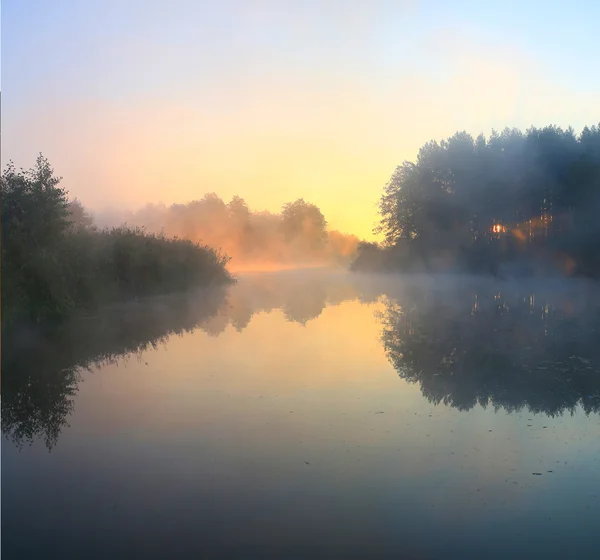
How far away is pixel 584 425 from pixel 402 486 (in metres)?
3.66

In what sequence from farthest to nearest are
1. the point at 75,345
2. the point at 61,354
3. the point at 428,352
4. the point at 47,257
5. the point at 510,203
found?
the point at 510,203 < the point at 47,257 < the point at 75,345 < the point at 61,354 < the point at 428,352

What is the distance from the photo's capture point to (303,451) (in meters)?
7.00

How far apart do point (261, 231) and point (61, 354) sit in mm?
84054

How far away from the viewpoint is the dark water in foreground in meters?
4.98

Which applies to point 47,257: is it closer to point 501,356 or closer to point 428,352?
point 428,352

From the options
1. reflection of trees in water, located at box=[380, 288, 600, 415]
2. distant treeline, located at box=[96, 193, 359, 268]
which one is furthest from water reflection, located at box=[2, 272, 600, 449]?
distant treeline, located at box=[96, 193, 359, 268]

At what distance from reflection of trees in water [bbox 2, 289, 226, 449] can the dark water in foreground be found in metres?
0.08

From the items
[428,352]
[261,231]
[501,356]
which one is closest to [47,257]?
[428,352]

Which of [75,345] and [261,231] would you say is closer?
[75,345]

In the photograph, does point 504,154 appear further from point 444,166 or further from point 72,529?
point 72,529

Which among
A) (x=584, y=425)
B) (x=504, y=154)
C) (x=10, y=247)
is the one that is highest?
(x=504, y=154)

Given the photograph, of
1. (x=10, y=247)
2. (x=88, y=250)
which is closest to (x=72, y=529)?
(x=10, y=247)

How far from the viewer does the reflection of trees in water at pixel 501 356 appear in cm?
962

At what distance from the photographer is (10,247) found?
1930cm
